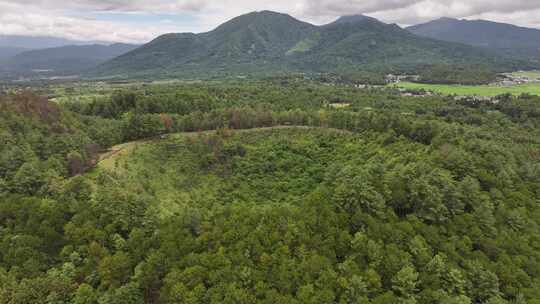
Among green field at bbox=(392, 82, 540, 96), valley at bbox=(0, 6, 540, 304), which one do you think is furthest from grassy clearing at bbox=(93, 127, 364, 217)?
green field at bbox=(392, 82, 540, 96)

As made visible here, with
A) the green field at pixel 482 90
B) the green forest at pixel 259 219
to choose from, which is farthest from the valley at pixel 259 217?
the green field at pixel 482 90

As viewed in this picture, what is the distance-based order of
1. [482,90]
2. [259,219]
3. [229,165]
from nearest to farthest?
1. [259,219]
2. [229,165]
3. [482,90]

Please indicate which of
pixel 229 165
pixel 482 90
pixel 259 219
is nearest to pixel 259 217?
pixel 259 219

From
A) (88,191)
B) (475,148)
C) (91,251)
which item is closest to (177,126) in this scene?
(88,191)

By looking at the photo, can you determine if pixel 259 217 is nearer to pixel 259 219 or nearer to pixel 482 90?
pixel 259 219

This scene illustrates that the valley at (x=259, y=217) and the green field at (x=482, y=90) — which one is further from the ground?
the green field at (x=482, y=90)

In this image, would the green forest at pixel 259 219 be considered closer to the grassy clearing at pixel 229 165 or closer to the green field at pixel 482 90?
the grassy clearing at pixel 229 165

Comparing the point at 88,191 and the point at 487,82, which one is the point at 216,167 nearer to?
the point at 88,191

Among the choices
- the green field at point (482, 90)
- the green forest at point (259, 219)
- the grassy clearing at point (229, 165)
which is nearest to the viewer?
the green forest at point (259, 219)

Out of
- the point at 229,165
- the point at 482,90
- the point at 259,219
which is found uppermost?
the point at 482,90
